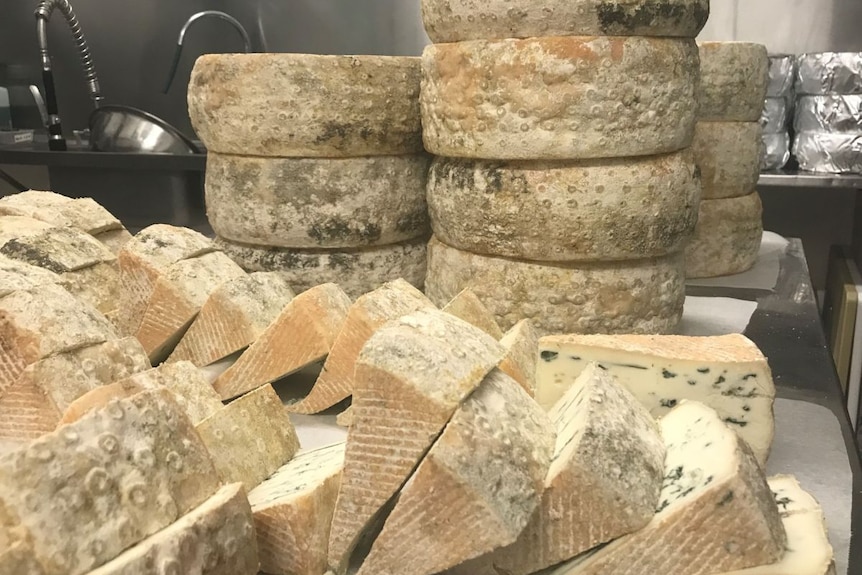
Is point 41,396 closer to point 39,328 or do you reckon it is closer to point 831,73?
point 39,328

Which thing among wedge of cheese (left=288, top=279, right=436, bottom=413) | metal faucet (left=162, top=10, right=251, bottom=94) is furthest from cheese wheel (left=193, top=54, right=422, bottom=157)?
metal faucet (left=162, top=10, right=251, bottom=94)

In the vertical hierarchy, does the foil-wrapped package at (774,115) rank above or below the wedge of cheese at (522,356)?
above

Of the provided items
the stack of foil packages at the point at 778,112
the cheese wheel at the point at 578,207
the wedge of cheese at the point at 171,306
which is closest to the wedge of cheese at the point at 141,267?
the wedge of cheese at the point at 171,306

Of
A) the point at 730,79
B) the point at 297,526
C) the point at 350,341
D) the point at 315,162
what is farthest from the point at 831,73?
the point at 297,526

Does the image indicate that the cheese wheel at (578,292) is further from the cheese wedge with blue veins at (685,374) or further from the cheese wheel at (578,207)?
the cheese wedge with blue veins at (685,374)

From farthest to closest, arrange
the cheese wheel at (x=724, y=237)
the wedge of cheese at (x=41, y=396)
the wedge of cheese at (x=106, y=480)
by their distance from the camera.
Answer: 1. the cheese wheel at (x=724, y=237)
2. the wedge of cheese at (x=41, y=396)
3. the wedge of cheese at (x=106, y=480)

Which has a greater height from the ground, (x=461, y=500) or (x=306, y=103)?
(x=306, y=103)

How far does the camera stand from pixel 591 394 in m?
1.47

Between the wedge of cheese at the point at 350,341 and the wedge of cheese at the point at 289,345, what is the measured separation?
0.06 meters

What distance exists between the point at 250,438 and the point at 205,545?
42 cm

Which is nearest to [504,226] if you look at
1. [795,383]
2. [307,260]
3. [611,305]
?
[611,305]

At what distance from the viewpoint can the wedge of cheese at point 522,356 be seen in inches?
74.1

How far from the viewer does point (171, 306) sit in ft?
7.45

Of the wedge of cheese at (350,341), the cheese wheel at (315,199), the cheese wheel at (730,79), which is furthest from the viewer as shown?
the cheese wheel at (730,79)
